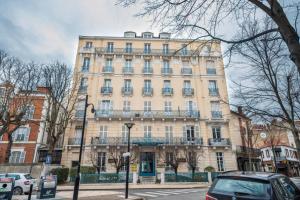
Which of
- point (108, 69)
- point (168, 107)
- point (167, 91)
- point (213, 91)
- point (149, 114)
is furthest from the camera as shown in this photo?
point (108, 69)

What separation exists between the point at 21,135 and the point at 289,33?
101ft

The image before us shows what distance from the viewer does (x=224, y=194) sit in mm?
3820

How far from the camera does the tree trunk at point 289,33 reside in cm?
398

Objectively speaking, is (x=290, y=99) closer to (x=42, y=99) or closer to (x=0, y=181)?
(x=0, y=181)

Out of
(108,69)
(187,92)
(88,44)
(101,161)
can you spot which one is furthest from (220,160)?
(88,44)

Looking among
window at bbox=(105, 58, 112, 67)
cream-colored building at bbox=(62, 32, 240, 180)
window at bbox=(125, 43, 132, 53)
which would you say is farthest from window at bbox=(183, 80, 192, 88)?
window at bbox=(105, 58, 112, 67)

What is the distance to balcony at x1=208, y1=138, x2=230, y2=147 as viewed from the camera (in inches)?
1079

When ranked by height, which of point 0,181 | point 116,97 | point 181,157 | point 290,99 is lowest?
point 0,181

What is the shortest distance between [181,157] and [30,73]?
63.3 ft

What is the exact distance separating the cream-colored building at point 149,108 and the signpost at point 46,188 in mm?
12876

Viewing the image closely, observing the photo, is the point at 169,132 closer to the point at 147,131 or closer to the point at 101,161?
the point at 147,131

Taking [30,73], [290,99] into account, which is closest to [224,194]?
[290,99]

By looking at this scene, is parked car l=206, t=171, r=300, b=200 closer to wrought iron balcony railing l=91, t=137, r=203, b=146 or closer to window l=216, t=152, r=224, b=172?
wrought iron balcony railing l=91, t=137, r=203, b=146

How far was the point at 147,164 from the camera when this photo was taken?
86.7ft
